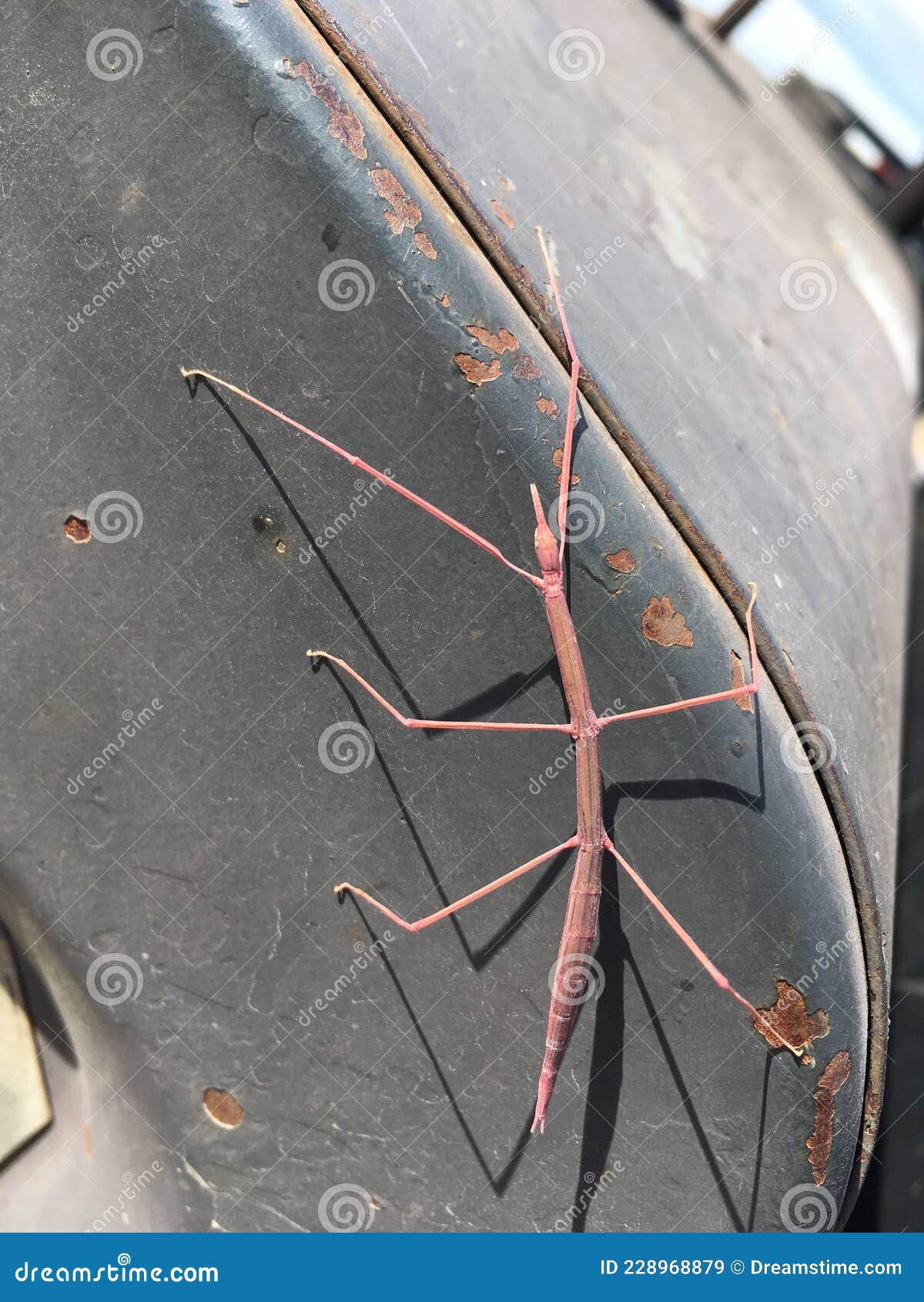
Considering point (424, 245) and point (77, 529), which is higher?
point (77, 529)

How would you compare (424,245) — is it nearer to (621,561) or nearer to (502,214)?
(502,214)

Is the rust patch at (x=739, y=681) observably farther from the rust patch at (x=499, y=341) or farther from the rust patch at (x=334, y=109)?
the rust patch at (x=334, y=109)

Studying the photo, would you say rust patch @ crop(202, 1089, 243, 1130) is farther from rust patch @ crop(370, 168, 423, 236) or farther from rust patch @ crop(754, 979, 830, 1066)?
rust patch @ crop(370, 168, 423, 236)

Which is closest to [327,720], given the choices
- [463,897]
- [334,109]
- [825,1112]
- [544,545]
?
[463,897]

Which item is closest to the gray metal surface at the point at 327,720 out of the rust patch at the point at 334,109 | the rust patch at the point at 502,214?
the rust patch at the point at 334,109

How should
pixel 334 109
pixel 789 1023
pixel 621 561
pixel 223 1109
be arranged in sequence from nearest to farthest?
pixel 334 109 → pixel 621 561 → pixel 789 1023 → pixel 223 1109

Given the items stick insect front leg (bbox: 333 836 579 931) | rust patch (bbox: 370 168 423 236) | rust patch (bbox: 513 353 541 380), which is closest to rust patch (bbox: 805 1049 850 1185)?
stick insect front leg (bbox: 333 836 579 931)

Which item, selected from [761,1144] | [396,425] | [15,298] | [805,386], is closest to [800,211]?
[805,386]
